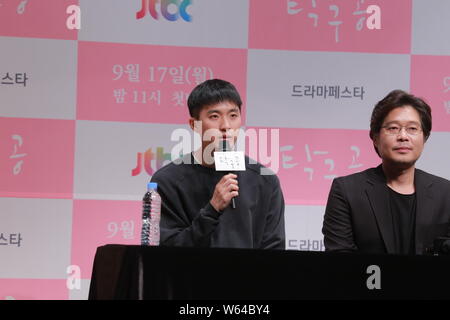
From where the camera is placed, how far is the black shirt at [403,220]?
295cm

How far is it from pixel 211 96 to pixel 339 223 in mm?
794

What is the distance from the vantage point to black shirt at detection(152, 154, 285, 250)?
2926 millimetres

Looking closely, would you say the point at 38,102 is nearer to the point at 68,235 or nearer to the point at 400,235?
the point at 68,235

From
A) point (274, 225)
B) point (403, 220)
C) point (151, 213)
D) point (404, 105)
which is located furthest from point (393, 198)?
point (151, 213)

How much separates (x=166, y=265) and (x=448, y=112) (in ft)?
8.36

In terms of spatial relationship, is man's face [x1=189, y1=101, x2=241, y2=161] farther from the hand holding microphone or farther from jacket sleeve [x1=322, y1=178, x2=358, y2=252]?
jacket sleeve [x1=322, y1=178, x2=358, y2=252]

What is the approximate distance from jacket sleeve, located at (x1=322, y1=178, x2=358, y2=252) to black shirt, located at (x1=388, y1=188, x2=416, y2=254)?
0.19m

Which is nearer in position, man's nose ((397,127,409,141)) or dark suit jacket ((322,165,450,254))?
dark suit jacket ((322,165,450,254))

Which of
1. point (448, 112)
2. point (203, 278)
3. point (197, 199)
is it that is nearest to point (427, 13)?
point (448, 112)

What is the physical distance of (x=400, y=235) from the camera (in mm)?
2975

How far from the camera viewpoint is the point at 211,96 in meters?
3.12

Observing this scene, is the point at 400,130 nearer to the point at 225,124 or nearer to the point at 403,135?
the point at 403,135

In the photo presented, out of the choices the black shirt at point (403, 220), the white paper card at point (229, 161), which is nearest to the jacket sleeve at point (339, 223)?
the black shirt at point (403, 220)

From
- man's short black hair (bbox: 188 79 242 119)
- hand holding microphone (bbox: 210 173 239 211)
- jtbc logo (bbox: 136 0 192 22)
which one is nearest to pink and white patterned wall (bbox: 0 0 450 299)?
jtbc logo (bbox: 136 0 192 22)
